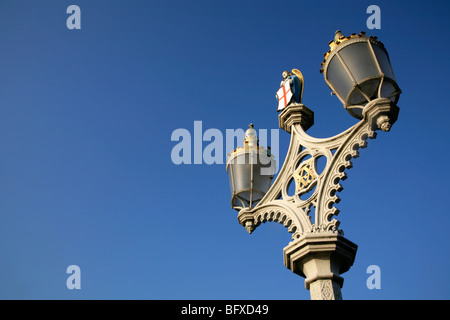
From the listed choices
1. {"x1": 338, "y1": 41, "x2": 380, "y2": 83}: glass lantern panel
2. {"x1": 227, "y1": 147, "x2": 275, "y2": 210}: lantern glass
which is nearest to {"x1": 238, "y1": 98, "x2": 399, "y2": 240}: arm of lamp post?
{"x1": 227, "y1": 147, "x2": 275, "y2": 210}: lantern glass

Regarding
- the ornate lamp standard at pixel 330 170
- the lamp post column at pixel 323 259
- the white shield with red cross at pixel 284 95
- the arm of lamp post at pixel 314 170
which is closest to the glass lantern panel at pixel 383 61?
the ornate lamp standard at pixel 330 170

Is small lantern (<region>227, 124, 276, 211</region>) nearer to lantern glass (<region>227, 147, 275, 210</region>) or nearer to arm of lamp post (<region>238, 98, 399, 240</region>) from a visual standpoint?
lantern glass (<region>227, 147, 275, 210</region>)

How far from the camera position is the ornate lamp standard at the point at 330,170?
5758 millimetres

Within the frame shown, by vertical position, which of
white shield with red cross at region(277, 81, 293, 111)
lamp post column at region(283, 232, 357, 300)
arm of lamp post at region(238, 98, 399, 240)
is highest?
white shield with red cross at region(277, 81, 293, 111)

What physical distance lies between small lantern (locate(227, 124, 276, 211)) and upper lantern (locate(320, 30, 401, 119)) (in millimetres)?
1656

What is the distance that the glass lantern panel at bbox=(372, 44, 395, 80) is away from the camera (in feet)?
20.4

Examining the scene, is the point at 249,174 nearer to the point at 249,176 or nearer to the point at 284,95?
the point at 249,176

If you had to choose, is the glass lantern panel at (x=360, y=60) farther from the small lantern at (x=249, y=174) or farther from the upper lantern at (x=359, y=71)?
the small lantern at (x=249, y=174)

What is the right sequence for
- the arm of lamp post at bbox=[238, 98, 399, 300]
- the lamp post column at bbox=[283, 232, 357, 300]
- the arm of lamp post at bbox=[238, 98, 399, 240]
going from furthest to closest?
the arm of lamp post at bbox=[238, 98, 399, 240] → the arm of lamp post at bbox=[238, 98, 399, 300] → the lamp post column at bbox=[283, 232, 357, 300]
